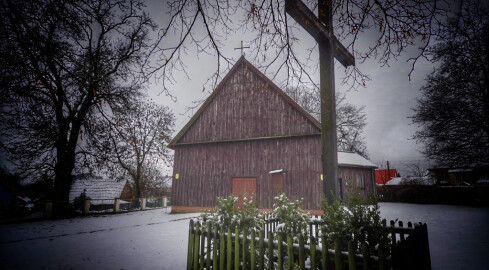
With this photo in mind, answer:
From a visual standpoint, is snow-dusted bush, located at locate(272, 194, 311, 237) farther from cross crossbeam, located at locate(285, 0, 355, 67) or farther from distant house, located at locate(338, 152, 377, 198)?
distant house, located at locate(338, 152, 377, 198)

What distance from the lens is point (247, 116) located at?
17.3 metres

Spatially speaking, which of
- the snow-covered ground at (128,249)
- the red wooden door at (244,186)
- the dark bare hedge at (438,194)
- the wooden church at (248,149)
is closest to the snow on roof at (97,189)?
the wooden church at (248,149)

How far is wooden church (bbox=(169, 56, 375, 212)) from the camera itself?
1543 cm

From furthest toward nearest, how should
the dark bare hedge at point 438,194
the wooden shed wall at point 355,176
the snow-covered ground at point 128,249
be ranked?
the wooden shed wall at point 355,176
the dark bare hedge at point 438,194
the snow-covered ground at point 128,249

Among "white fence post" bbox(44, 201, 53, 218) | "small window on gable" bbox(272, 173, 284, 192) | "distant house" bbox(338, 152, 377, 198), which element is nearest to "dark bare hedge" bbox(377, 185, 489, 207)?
"distant house" bbox(338, 152, 377, 198)

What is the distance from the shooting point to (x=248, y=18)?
382 centimetres

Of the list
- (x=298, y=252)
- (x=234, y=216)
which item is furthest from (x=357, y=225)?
(x=234, y=216)

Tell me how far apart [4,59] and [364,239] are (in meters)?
6.98

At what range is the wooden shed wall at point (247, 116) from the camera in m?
16.1

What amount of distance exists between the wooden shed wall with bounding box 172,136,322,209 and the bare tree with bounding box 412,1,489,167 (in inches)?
360

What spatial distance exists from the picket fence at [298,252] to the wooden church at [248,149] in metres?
10.5

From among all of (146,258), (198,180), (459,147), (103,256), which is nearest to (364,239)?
(146,258)

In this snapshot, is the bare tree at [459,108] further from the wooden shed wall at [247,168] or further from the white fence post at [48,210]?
the white fence post at [48,210]

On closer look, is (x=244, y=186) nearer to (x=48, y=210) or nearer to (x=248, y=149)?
(x=248, y=149)
